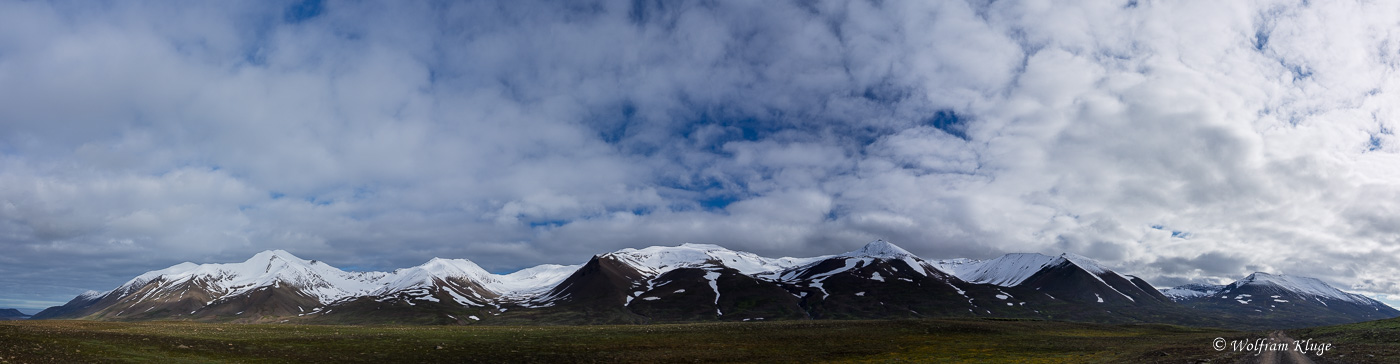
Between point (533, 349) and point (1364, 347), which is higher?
point (1364, 347)

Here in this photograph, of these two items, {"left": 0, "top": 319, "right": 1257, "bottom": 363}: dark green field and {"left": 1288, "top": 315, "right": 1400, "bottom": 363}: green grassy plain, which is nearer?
{"left": 1288, "top": 315, "right": 1400, "bottom": 363}: green grassy plain

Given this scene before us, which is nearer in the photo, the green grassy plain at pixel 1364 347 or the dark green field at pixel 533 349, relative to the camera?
the green grassy plain at pixel 1364 347

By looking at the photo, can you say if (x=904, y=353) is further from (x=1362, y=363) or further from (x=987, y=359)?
(x=1362, y=363)

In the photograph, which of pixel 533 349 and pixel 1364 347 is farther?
pixel 533 349

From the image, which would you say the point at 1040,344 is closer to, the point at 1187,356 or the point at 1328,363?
the point at 1187,356

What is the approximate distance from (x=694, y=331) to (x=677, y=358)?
1757 inches

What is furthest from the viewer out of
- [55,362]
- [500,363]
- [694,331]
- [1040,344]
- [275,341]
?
[694,331]

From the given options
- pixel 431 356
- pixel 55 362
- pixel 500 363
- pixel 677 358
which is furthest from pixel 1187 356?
pixel 55 362

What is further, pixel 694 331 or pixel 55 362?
pixel 694 331

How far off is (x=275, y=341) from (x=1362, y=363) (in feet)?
322

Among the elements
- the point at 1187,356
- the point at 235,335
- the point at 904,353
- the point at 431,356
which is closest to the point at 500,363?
the point at 431,356

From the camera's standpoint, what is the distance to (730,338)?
293 ft

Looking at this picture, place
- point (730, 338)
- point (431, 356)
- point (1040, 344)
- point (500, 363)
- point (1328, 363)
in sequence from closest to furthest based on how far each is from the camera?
point (1328, 363) → point (500, 363) → point (431, 356) → point (1040, 344) → point (730, 338)

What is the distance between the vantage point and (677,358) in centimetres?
6162
